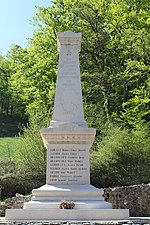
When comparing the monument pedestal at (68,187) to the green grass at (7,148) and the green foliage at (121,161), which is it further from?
the green grass at (7,148)

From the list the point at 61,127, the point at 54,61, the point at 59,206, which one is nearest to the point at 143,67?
the point at 54,61

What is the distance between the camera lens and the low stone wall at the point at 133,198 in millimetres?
16078

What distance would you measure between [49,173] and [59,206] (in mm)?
1556

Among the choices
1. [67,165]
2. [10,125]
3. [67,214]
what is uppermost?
[10,125]

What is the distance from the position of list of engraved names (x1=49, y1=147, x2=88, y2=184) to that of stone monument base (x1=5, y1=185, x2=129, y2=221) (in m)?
0.31

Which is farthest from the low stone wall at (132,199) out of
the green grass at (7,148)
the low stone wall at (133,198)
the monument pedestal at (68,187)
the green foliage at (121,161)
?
the green grass at (7,148)

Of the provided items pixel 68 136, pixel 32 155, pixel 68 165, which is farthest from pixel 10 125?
pixel 68 165

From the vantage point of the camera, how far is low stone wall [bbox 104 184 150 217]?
16.1 meters

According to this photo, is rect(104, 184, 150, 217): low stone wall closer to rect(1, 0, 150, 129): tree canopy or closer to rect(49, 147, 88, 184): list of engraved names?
rect(49, 147, 88, 184): list of engraved names

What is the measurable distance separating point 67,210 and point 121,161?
11.8 meters

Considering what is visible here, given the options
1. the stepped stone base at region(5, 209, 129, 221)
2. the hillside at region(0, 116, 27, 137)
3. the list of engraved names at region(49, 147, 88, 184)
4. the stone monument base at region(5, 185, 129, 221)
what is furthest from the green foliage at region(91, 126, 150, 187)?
the hillside at region(0, 116, 27, 137)

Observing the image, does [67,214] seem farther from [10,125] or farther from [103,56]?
[10,125]

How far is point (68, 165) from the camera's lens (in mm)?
12203

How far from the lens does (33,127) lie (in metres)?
23.9
